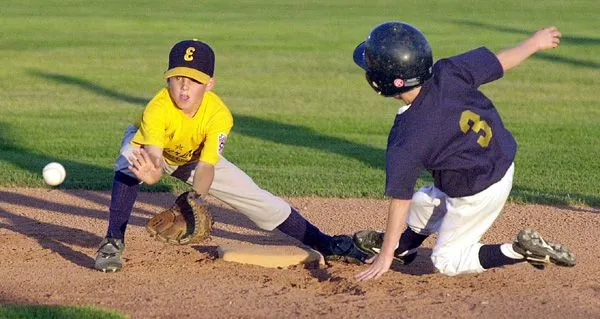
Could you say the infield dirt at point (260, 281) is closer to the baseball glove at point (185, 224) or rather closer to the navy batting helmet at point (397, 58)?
the baseball glove at point (185, 224)

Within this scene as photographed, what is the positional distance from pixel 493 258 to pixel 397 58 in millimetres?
1128

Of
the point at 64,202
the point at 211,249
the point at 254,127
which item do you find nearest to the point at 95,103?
the point at 254,127

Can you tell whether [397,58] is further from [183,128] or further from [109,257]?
[109,257]

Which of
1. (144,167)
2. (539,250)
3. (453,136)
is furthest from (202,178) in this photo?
(539,250)

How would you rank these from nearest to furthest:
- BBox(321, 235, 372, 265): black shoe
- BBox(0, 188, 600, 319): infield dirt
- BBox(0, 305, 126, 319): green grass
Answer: BBox(0, 305, 126, 319): green grass, BBox(0, 188, 600, 319): infield dirt, BBox(321, 235, 372, 265): black shoe

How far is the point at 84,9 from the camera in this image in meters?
29.7

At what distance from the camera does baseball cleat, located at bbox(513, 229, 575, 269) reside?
17.2 ft

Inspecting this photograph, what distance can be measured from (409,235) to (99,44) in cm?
1618

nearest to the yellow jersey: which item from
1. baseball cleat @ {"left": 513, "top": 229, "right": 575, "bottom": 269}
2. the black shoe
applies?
the black shoe

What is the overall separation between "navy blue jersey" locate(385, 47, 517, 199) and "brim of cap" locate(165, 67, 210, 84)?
1108 mm

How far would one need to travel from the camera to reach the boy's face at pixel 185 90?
226 inches

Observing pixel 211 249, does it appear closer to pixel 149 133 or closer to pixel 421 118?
pixel 149 133

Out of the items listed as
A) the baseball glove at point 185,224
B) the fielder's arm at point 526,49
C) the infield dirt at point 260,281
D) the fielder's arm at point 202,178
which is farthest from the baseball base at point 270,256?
the fielder's arm at point 526,49

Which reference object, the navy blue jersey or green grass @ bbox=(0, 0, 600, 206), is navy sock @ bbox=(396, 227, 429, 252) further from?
green grass @ bbox=(0, 0, 600, 206)
